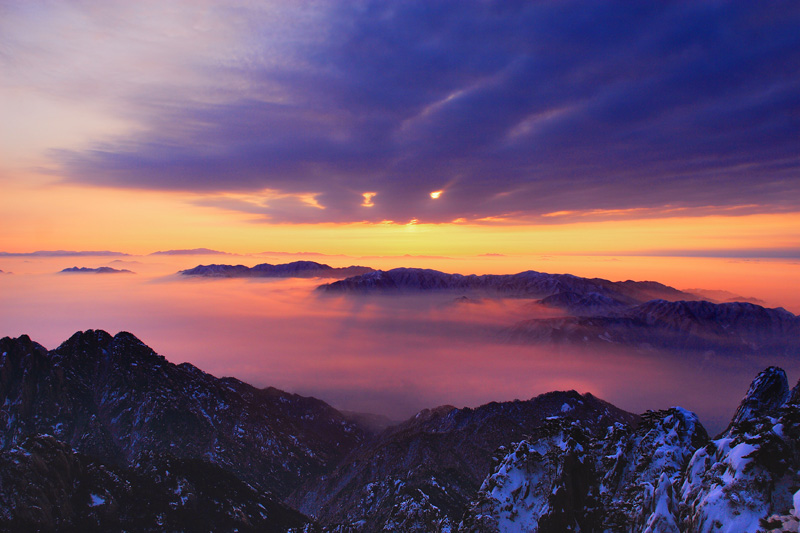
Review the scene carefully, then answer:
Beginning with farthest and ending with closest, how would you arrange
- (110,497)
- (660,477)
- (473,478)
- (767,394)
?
(473,478) < (110,497) < (767,394) < (660,477)

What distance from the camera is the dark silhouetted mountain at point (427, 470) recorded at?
420 ft

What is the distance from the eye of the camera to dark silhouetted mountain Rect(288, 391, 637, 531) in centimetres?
12812

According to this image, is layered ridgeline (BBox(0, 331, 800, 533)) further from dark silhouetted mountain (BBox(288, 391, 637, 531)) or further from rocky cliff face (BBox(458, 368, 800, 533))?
dark silhouetted mountain (BBox(288, 391, 637, 531))

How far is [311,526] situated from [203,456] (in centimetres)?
10717

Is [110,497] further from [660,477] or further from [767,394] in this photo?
[767,394]

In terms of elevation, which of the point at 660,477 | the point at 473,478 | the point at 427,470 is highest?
the point at 660,477

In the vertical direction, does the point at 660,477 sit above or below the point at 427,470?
above

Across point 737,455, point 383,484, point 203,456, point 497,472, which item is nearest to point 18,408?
point 203,456

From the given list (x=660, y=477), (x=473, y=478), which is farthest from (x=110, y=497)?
(x=660, y=477)

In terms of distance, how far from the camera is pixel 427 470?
14762 cm

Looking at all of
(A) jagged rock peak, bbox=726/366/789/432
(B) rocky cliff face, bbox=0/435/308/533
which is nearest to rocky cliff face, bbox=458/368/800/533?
(A) jagged rock peak, bbox=726/366/789/432

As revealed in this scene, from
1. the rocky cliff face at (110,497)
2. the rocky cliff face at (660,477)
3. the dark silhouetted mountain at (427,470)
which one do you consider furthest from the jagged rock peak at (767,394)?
the rocky cliff face at (110,497)

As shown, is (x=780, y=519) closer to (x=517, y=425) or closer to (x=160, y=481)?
(x=160, y=481)

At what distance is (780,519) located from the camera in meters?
25.3
